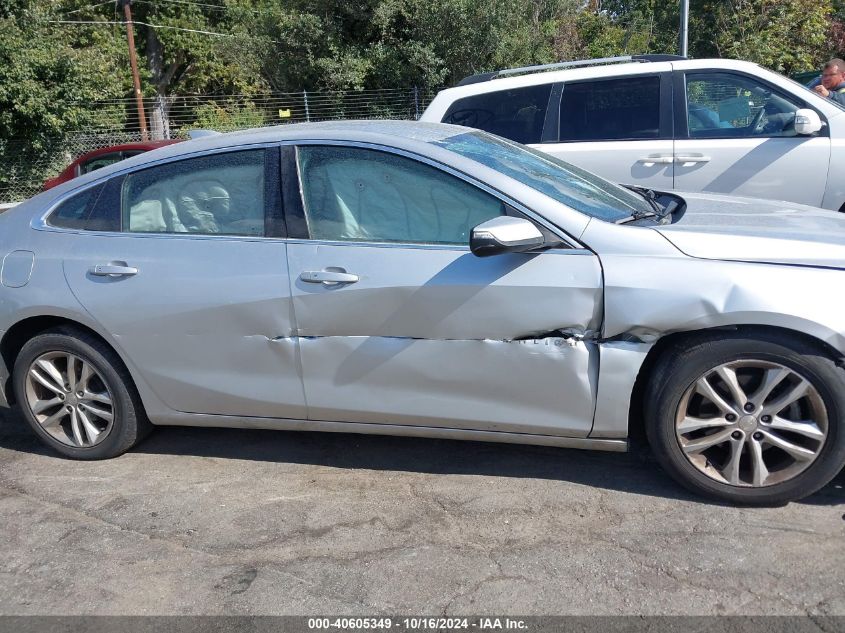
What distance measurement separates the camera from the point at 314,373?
12.5 ft

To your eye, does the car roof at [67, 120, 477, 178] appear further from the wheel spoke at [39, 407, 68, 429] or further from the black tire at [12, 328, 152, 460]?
the wheel spoke at [39, 407, 68, 429]

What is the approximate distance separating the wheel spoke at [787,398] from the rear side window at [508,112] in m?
3.98

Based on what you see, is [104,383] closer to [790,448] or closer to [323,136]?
[323,136]

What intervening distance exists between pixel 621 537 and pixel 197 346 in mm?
2088

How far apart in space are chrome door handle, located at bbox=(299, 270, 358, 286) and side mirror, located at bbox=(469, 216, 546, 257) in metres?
0.59

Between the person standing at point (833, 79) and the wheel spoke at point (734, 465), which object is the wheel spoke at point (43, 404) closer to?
the wheel spoke at point (734, 465)

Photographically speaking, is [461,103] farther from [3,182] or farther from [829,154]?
[3,182]

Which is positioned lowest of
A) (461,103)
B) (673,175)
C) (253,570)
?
(253,570)

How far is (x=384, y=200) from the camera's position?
3766 mm

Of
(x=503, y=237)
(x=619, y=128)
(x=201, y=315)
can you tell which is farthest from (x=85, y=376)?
(x=619, y=128)

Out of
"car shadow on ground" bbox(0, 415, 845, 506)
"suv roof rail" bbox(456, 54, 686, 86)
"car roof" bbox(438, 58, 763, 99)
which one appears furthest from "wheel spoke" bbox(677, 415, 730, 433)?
"suv roof rail" bbox(456, 54, 686, 86)

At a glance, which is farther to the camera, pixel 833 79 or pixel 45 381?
pixel 833 79

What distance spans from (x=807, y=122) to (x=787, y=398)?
11.8ft

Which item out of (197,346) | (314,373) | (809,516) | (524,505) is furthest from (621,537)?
(197,346)
